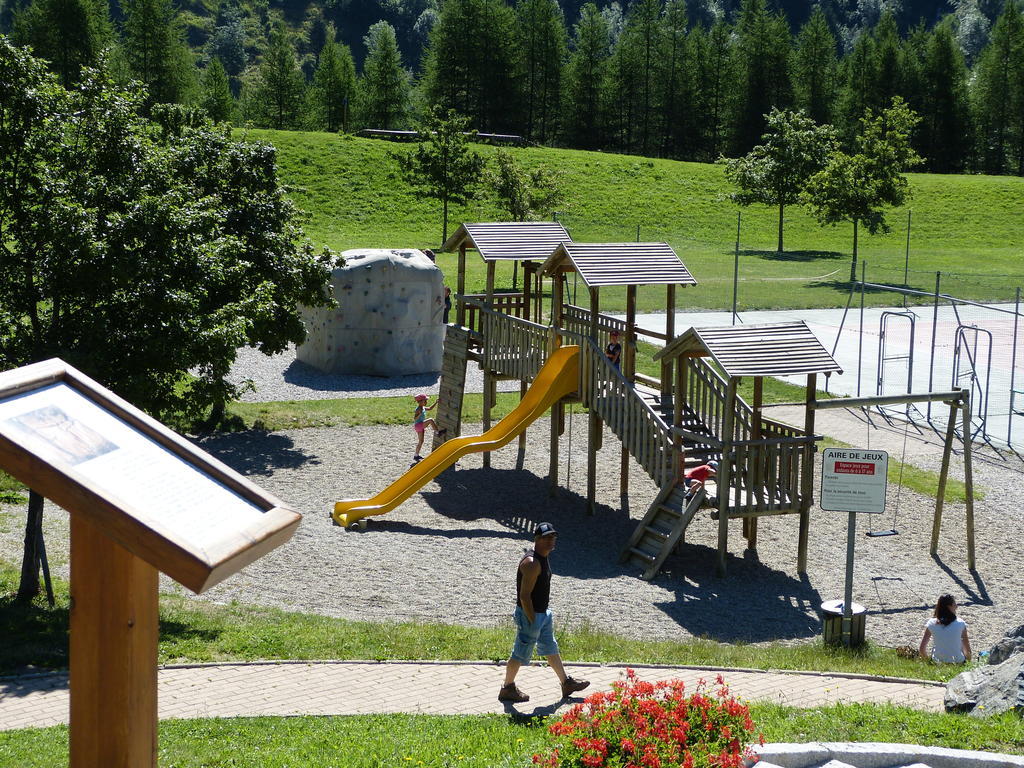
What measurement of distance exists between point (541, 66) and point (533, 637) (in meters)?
93.5

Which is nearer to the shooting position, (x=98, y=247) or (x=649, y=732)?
(x=649, y=732)

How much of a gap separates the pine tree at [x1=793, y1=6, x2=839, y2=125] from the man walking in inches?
3521

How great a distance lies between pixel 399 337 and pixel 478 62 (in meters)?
71.0

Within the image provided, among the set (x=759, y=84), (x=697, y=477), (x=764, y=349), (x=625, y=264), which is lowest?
(x=697, y=477)

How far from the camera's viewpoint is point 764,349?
1499cm

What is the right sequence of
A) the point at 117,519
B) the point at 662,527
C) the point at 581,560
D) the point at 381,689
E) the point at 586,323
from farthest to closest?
the point at 586,323
the point at 581,560
the point at 662,527
the point at 381,689
the point at 117,519

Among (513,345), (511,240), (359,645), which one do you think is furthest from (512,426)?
(359,645)

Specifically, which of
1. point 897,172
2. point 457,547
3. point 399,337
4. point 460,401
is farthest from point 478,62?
point 457,547

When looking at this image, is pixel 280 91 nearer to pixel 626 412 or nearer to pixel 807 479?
pixel 626 412

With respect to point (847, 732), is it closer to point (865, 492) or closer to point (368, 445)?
point (865, 492)

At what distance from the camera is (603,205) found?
208ft

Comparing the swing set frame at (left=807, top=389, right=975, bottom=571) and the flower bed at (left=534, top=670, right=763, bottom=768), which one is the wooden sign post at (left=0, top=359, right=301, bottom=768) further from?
the swing set frame at (left=807, top=389, right=975, bottom=571)

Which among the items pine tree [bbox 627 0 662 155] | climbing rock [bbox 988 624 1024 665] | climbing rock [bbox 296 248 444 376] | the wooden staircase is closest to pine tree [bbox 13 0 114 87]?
pine tree [bbox 627 0 662 155]

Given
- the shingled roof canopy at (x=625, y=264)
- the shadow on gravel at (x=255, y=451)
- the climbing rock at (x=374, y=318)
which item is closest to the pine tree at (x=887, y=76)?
the climbing rock at (x=374, y=318)
